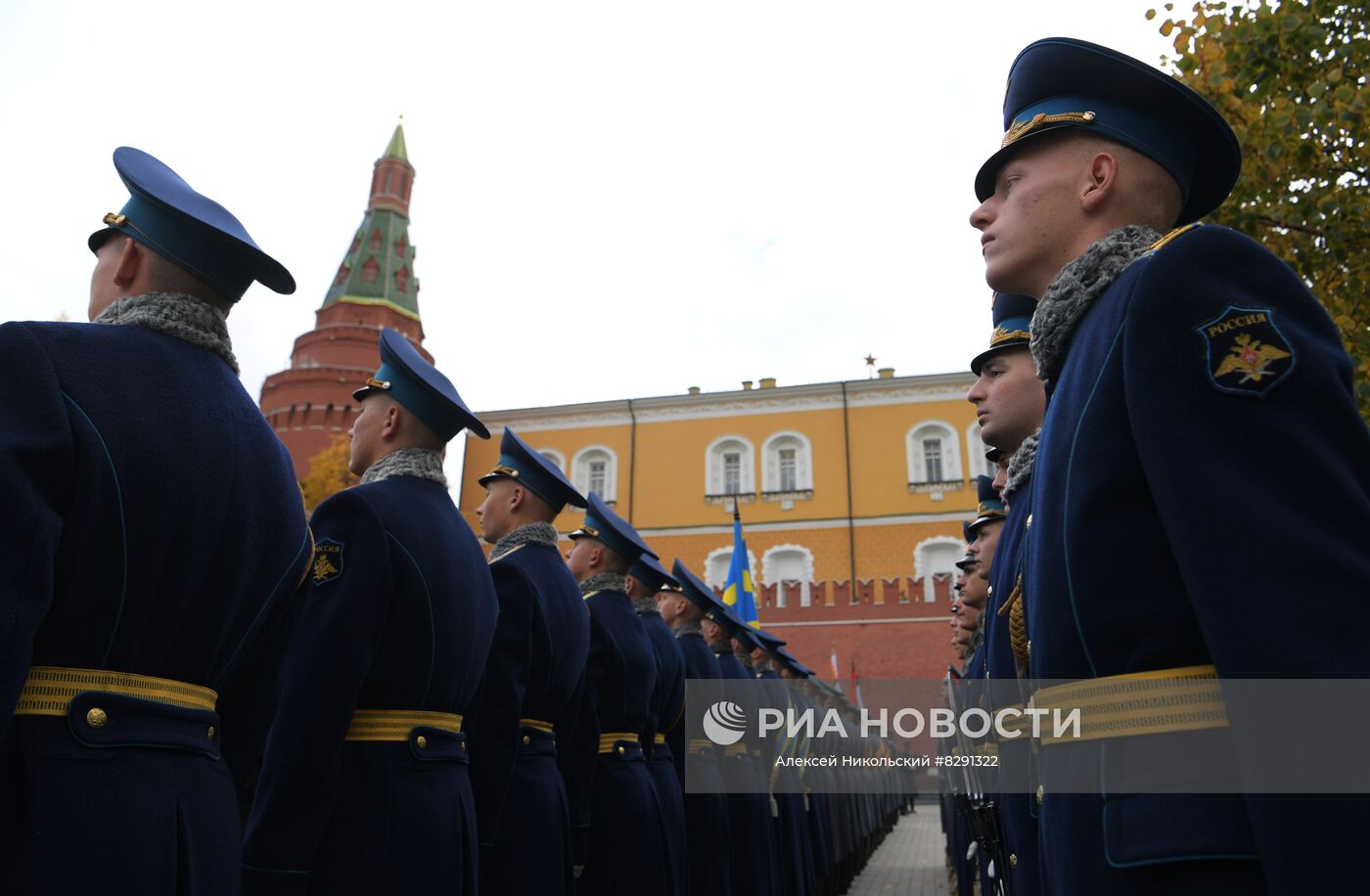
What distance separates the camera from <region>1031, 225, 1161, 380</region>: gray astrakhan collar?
1.91 m

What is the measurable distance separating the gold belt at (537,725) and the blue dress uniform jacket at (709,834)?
2276 mm

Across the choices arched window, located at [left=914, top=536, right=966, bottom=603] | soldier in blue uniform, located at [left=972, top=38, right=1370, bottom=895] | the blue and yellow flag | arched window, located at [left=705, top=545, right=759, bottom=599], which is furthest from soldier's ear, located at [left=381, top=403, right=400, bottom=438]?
arched window, located at [left=705, top=545, right=759, bottom=599]

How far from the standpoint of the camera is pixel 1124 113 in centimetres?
217

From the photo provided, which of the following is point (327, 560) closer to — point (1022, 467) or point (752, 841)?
point (1022, 467)

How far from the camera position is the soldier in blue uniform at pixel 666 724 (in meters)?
5.55

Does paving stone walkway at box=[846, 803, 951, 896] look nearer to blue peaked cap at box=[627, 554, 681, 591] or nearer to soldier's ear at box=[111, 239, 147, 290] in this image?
blue peaked cap at box=[627, 554, 681, 591]

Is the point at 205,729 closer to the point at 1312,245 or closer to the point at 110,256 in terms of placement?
the point at 110,256

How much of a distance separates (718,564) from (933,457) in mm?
Result: 8607

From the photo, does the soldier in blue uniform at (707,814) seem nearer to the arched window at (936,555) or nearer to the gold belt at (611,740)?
the gold belt at (611,740)

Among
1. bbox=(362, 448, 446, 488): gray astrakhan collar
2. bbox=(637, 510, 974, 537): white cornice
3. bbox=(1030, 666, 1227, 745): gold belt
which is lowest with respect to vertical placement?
bbox=(1030, 666, 1227, 745): gold belt

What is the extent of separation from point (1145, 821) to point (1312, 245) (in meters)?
8.27

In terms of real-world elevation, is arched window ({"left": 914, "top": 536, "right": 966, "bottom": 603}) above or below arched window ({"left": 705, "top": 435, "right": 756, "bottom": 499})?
below

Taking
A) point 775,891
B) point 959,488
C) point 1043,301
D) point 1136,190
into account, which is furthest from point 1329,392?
point 959,488

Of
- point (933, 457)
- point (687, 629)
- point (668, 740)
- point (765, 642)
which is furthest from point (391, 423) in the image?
point (933, 457)
